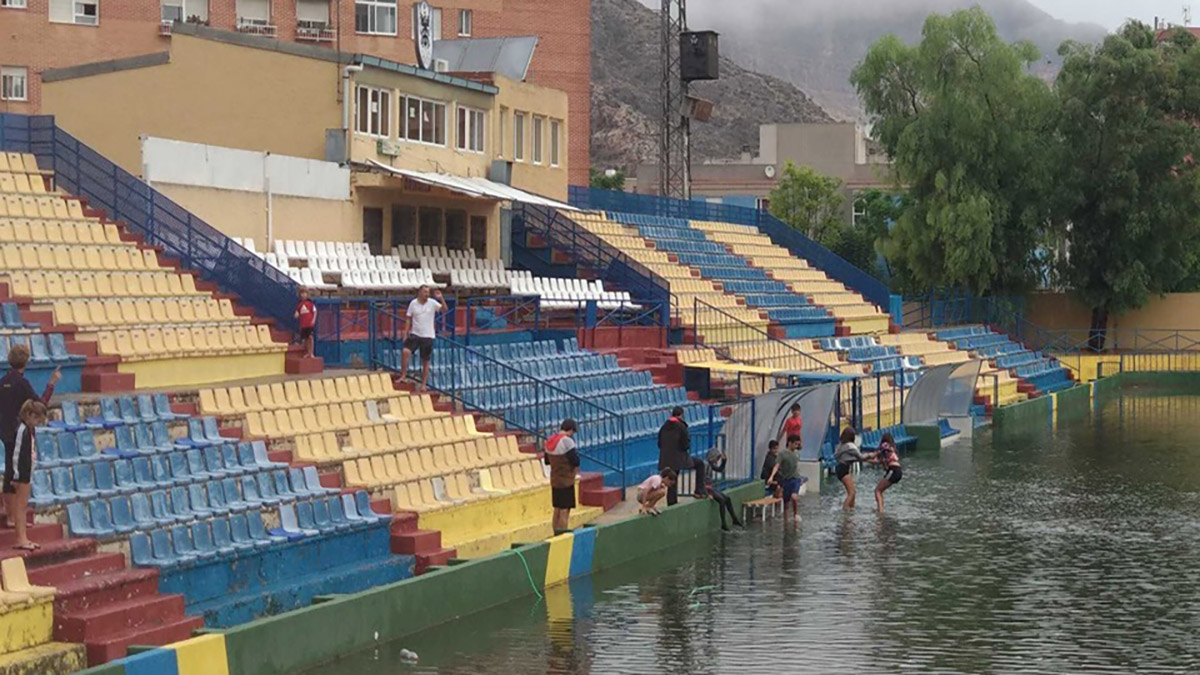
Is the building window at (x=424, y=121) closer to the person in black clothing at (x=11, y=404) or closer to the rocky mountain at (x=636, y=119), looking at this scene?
the person in black clothing at (x=11, y=404)

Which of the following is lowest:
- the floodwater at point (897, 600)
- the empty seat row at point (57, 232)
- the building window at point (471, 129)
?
the floodwater at point (897, 600)

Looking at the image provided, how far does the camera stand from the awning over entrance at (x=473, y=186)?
3828 centimetres

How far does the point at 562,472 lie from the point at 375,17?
1879 inches

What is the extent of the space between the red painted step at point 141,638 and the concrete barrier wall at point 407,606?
0.84 meters

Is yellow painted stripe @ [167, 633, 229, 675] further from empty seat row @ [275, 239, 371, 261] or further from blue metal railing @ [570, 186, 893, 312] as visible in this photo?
blue metal railing @ [570, 186, 893, 312]

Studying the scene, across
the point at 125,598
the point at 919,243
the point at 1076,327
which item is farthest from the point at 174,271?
the point at 1076,327

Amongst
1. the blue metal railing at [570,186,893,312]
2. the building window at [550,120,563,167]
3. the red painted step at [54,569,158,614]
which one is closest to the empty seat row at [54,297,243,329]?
the red painted step at [54,569,158,614]

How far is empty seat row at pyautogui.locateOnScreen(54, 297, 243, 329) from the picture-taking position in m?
24.1

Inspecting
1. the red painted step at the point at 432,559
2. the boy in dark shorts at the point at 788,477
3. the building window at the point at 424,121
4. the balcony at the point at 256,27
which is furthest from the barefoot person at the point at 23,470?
the balcony at the point at 256,27

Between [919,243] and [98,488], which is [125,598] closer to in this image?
[98,488]

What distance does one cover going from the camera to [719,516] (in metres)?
28.3

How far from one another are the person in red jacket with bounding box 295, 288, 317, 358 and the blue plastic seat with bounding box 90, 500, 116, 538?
9.70 metres

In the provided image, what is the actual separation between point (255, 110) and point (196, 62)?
163cm

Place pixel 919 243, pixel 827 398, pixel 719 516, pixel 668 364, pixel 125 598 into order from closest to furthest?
pixel 125 598 < pixel 719 516 < pixel 827 398 < pixel 668 364 < pixel 919 243
